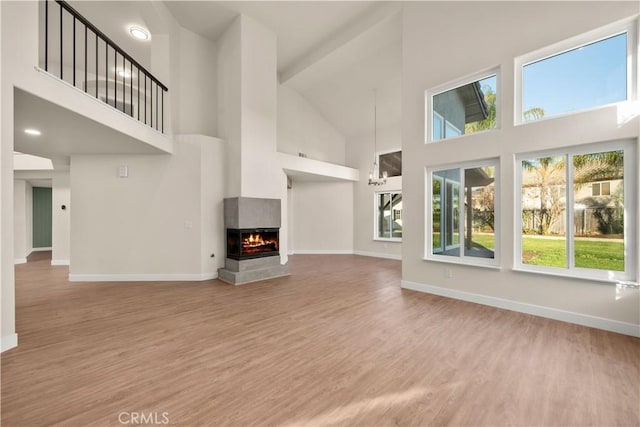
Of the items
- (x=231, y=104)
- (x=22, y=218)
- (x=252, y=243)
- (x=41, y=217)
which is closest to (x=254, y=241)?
(x=252, y=243)

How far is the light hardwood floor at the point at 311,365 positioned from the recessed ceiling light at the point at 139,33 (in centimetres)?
574

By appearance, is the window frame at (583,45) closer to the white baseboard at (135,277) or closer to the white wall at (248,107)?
the white wall at (248,107)

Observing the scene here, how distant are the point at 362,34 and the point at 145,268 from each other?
670 centimetres

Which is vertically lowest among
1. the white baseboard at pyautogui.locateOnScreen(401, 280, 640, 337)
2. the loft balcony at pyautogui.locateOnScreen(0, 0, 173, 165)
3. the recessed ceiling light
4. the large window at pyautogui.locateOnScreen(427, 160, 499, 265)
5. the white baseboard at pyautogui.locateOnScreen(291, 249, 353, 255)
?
the white baseboard at pyautogui.locateOnScreen(291, 249, 353, 255)

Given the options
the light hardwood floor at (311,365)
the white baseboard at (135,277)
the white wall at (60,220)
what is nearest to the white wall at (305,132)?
the white baseboard at (135,277)

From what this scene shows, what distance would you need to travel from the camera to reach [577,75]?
3.36 m

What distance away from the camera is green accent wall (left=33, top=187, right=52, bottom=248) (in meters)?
9.98

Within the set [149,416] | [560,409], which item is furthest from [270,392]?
[560,409]

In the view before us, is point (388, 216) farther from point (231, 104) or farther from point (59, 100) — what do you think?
point (59, 100)

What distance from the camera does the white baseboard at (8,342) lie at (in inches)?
99.1

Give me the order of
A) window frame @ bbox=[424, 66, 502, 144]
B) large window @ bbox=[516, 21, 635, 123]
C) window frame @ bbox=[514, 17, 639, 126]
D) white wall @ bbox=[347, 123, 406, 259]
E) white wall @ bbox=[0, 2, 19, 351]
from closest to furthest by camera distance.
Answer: white wall @ bbox=[0, 2, 19, 351] → window frame @ bbox=[514, 17, 639, 126] → large window @ bbox=[516, 21, 635, 123] → window frame @ bbox=[424, 66, 502, 144] → white wall @ bbox=[347, 123, 406, 259]

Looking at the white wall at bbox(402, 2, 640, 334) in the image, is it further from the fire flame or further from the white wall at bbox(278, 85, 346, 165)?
the white wall at bbox(278, 85, 346, 165)

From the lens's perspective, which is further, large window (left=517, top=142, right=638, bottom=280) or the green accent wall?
the green accent wall

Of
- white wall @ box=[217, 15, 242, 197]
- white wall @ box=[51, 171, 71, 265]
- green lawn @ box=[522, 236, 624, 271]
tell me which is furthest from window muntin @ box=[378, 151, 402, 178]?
white wall @ box=[51, 171, 71, 265]
